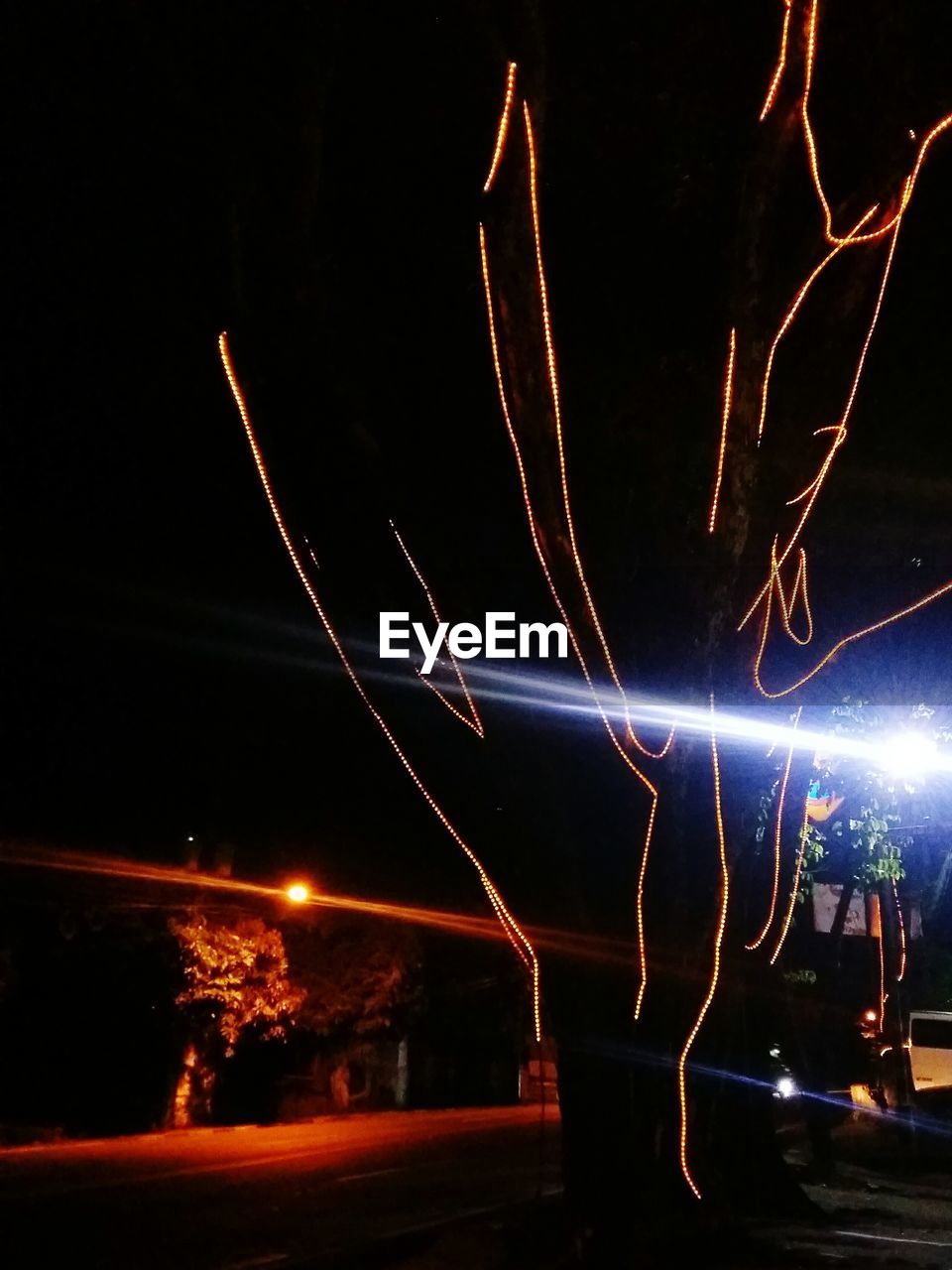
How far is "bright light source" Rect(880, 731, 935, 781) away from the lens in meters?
15.7

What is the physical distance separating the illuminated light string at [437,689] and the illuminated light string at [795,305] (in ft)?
6.81

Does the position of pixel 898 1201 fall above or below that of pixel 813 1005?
below

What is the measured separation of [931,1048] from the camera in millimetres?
24547

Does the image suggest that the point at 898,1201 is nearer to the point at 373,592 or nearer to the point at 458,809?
the point at 458,809

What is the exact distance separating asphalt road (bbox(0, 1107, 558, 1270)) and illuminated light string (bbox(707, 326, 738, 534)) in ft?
14.2

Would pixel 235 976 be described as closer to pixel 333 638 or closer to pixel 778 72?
pixel 333 638

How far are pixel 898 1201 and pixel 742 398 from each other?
824 centimetres

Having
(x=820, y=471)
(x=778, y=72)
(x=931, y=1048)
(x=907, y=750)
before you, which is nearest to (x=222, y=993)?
(x=931, y=1048)

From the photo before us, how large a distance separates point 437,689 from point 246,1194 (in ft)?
→ 23.3

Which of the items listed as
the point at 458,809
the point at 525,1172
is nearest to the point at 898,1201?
the point at 525,1172

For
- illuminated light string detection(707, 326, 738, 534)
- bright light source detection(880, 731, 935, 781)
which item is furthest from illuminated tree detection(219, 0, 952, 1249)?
bright light source detection(880, 731, 935, 781)

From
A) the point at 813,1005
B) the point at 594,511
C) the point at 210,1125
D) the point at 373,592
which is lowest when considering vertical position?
the point at 210,1125

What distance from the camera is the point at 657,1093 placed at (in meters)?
7.75

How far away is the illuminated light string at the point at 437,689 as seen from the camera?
23.9 ft
